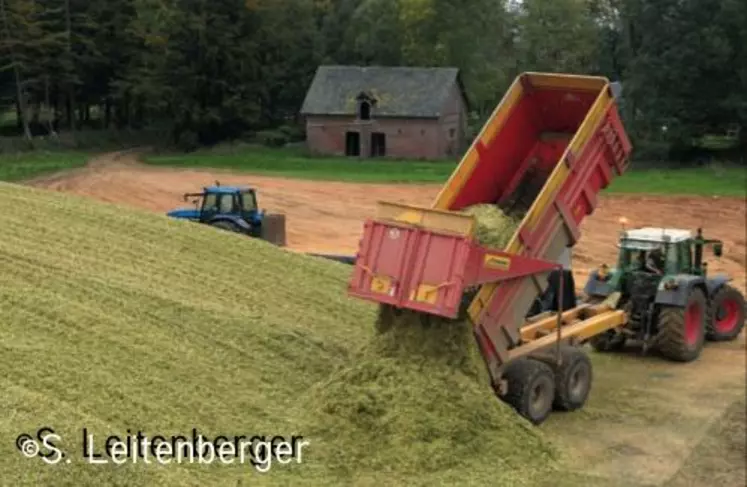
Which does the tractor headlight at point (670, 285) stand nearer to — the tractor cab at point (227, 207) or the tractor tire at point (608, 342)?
the tractor tire at point (608, 342)

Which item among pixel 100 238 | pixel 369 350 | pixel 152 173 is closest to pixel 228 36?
pixel 152 173

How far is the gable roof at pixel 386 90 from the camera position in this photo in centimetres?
4891

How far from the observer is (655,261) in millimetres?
14633

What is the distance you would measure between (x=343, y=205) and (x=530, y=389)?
72.7 feet

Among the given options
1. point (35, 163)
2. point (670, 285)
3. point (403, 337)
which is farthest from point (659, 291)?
point (35, 163)

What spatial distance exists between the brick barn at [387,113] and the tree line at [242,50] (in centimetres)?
566

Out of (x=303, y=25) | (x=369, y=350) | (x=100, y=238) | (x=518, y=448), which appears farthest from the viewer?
(x=303, y=25)

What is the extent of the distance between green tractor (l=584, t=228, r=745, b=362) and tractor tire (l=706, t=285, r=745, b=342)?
1.56ft

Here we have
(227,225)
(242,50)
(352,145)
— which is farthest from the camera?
(242,50)

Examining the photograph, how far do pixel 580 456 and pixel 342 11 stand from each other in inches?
2135

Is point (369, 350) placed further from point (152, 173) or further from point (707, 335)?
point (152, 173)

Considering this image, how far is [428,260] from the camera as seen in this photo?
985 cm

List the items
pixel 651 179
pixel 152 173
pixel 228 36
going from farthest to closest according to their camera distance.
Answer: pixel 228 36
pixel 152 173
pixel 651 179

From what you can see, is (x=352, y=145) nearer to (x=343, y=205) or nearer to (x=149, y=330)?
(x=343, y=205)
